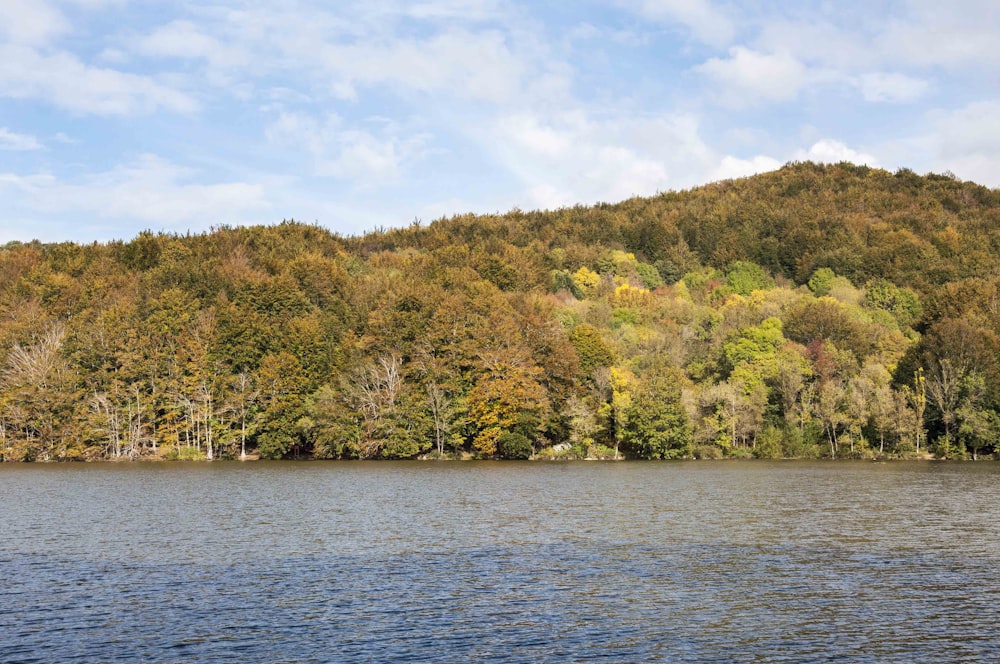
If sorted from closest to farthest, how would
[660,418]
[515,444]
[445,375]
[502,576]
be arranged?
[502,576] → [515,444] → [660,418] → [445,375]

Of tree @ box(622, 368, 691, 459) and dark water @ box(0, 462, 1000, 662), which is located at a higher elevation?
tree @ box(622, 368, 691, 459)

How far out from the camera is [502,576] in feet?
94.8

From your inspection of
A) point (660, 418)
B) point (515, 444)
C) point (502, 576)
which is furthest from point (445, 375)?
point (502, 576)

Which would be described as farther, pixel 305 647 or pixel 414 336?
pixel 414 336

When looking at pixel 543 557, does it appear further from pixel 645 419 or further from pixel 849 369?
pixel 849 369

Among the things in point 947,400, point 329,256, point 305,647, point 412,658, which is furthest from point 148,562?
point 329,256

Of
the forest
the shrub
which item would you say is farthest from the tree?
the shrub

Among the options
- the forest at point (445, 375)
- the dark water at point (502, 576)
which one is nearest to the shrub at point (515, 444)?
the forest at point (445, 375)

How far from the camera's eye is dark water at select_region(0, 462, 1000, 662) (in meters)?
21.1

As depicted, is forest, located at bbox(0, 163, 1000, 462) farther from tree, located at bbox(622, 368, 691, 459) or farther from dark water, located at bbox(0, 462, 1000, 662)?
dark water, located at bbox(0, 462, 1000, 662)

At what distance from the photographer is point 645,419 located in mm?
93062

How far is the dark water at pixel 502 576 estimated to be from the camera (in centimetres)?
2112

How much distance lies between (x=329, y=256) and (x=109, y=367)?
2386 inches

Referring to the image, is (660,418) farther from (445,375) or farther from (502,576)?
(502,576)
